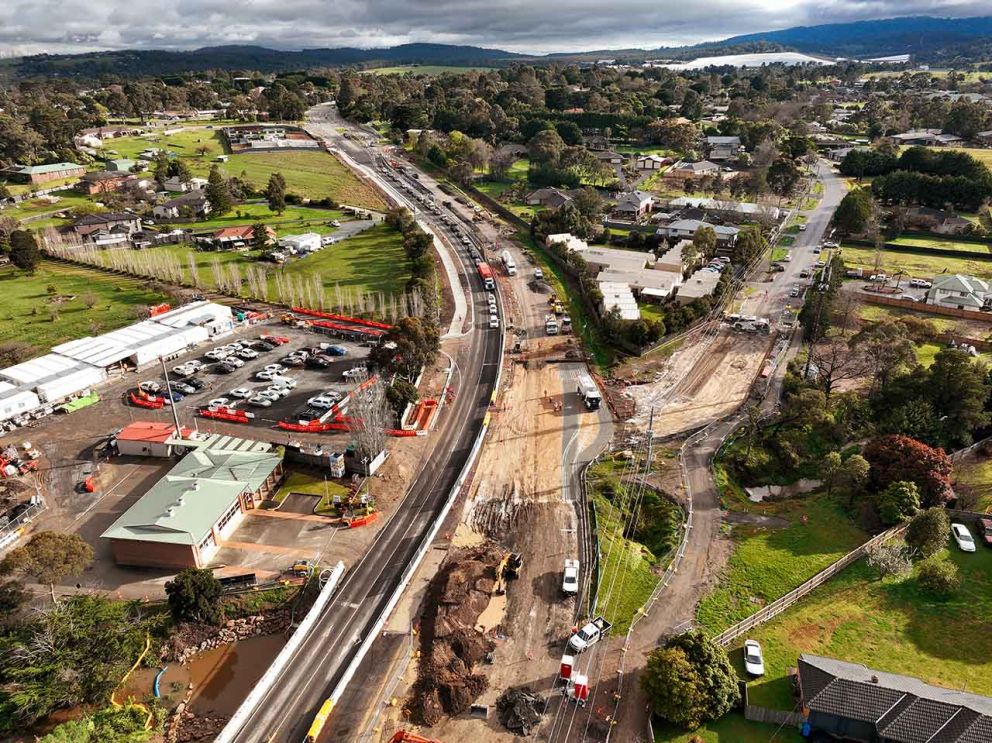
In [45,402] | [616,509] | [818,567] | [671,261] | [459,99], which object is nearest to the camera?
[818,567]

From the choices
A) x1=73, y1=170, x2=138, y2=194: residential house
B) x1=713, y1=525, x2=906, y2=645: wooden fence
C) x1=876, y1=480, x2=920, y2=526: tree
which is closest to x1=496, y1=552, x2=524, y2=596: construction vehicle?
x1=713, y1=525, x2=906, y2=645: wooden fence

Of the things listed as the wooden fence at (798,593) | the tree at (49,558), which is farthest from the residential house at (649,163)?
the tree at (49,558)

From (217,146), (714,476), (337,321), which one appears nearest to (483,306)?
(337,321)

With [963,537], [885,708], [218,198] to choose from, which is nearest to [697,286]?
[963,537]

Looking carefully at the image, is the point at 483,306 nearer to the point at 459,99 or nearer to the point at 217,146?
the point at 217,146

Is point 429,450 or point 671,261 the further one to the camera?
point 671,261

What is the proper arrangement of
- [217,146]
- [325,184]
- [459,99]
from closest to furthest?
[325,184], [217,146], [459,99]

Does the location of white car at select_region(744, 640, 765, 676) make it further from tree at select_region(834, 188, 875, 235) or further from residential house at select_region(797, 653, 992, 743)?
tree at select_region(834, 188, 875, 235)
